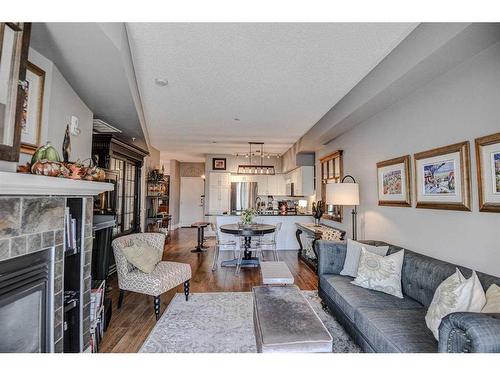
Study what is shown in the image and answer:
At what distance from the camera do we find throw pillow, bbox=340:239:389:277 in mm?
2676

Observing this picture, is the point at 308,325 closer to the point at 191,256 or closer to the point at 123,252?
the point at 123,252

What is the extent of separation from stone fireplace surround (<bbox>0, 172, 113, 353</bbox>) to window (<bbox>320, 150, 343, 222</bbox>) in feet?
12.8

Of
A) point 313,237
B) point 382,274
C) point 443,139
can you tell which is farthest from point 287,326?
point 313,237

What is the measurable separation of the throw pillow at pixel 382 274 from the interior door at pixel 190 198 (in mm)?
8232

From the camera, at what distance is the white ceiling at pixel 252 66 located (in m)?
1.95

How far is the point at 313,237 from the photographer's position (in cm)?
485

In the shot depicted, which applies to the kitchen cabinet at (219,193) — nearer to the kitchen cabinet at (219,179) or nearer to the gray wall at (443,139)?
the kitchen cabinet at (219,179)

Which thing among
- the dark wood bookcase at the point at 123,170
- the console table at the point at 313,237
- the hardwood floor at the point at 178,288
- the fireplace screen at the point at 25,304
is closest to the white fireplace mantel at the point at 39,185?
the fireplace screen at the point at 25,304

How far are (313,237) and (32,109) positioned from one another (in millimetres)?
4457

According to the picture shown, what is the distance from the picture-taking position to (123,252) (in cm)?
271

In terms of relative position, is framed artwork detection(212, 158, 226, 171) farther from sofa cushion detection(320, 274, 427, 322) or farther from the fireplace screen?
the fireplace screen

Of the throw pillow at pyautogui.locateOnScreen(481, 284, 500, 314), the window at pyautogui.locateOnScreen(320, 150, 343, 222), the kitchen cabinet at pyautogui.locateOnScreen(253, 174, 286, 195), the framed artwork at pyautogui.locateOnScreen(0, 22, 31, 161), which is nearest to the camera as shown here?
the framed artwork at pyautogui.locateOnScreen(0, 22, 31, 161)

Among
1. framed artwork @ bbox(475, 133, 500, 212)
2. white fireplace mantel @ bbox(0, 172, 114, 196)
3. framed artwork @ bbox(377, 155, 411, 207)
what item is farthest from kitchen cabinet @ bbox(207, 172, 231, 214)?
framed artwork @ bbox(475, 133, 500, 212)

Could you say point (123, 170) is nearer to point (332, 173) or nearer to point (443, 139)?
point (332, 173)
